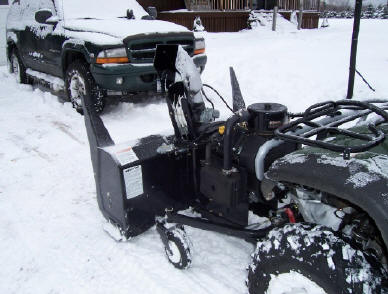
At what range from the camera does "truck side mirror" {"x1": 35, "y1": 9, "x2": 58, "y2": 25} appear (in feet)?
21.1

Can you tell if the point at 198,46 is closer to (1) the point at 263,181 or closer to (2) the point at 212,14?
(1) the point at 263,181

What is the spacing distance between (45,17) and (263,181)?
19.7 ft

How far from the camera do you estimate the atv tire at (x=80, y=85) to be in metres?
5.66

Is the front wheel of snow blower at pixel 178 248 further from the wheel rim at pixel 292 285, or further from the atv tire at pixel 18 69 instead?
the atv tire at pixel 18 69

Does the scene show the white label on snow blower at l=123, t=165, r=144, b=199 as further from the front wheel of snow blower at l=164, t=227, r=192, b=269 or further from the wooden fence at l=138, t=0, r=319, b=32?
the wooden fence at l=138, t=0, r=319, b=32

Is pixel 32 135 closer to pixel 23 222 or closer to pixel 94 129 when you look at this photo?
pixel 23 222

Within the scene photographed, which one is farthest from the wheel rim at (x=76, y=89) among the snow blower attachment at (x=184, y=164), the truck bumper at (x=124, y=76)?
the snow blower attachment at (x=184, y=164)

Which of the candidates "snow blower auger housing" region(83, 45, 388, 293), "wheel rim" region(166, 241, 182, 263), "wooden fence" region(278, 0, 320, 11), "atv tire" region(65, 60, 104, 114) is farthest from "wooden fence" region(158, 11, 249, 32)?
"wheel rim" region(166, 241, 182, 263)

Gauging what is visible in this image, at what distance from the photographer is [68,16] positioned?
6551 mm

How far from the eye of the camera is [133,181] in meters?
2.64

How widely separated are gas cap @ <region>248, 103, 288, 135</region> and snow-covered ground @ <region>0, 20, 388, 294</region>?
951 millimetres

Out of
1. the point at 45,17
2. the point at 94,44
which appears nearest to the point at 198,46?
the point at 94,44

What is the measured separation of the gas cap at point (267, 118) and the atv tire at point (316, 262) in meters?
0.70

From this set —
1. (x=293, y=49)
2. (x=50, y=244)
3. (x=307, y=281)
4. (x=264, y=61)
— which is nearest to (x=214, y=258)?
(x=307, y=281)
